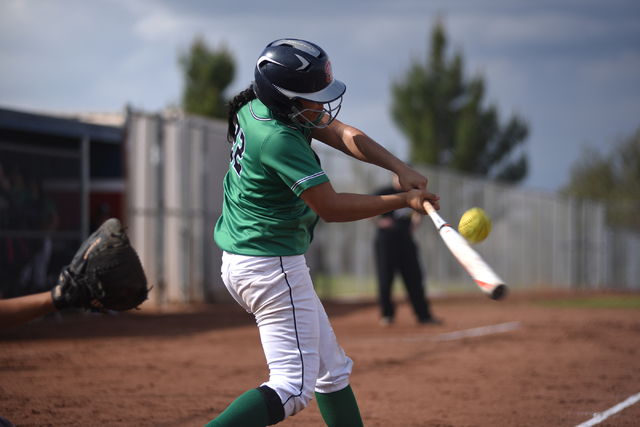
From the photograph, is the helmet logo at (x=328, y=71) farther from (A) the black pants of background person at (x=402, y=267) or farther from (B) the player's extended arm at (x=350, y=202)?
(A) the black pants of background person at (x=402, y=267)

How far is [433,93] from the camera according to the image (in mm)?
39375

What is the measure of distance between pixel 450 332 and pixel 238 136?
7.37 meters

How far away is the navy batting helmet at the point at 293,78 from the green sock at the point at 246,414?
4.02 ft

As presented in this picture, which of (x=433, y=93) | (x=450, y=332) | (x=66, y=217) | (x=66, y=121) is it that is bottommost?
(x=450, y=332)

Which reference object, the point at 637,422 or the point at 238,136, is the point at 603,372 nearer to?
the point at 637,422

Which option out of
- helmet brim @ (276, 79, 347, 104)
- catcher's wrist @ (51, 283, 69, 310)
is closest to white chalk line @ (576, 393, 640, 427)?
helmet brim @ (276, 79, 347, 104)

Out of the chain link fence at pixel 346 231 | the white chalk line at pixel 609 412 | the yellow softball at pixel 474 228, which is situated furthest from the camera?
the chain link fence at pixel 346 231

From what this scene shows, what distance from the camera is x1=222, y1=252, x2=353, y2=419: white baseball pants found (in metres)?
2.82

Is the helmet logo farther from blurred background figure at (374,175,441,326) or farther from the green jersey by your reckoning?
blurred background figure at (374,175,441,326)

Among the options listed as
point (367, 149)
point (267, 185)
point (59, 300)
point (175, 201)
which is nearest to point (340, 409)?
point (267, 185)

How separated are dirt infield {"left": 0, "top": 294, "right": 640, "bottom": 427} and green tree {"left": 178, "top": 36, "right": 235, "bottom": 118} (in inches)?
783

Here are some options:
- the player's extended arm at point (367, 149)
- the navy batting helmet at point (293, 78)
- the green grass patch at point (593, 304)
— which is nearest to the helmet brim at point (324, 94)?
the navy batting helmet at point (293, 78)

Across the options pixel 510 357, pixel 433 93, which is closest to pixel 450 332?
pixel 510 357

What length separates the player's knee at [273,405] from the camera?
273cm
